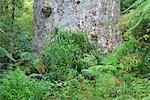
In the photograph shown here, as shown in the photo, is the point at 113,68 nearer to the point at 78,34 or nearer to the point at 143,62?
the point at 143,62

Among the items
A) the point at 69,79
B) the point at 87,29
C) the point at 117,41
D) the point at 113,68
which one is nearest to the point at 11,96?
the point at 69,79

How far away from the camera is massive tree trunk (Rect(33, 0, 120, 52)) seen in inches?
Result: 226

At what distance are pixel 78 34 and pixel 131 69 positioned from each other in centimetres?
197

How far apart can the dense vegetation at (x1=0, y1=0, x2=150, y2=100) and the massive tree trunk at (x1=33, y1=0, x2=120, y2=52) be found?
1.00 feet

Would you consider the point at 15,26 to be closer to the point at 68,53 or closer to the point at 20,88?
the point at 68,53

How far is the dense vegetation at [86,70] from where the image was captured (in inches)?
126

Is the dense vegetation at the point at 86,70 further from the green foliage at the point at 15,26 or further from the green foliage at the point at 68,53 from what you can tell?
the green foliage at the point at 15,26

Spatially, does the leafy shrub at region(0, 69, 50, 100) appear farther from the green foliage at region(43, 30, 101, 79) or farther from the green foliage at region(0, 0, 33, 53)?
the green foliage at region(0, 0, 33, 53)

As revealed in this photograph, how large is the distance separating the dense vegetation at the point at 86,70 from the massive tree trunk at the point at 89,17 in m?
0.30

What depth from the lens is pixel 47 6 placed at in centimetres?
603

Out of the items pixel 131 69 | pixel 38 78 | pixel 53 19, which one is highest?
pixel 53 19

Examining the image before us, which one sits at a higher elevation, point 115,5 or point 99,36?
point 115,5

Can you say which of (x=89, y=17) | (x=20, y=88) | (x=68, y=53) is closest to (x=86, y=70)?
(x=20, y=88)

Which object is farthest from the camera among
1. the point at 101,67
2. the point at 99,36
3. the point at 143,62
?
the point at 99,36
